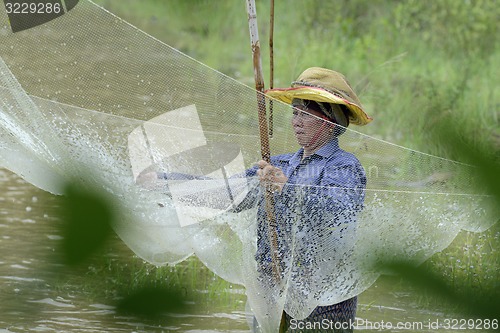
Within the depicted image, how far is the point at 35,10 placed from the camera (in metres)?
2.77

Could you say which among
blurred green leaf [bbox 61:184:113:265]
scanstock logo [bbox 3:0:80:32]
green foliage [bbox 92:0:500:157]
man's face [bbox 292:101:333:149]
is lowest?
green foliage [bbox 92:0:500:157]

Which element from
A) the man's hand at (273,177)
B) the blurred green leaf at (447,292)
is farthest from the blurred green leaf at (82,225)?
the man's hand at (273,177)

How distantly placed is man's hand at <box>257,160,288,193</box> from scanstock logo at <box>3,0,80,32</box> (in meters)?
0.71

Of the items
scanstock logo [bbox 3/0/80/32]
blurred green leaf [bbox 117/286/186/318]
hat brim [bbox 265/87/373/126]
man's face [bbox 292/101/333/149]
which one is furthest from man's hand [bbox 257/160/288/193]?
blurred green leaf [bbox 117/286/186/318]

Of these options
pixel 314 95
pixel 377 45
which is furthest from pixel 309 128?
pixel 377 45

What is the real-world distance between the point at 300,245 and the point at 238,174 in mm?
281

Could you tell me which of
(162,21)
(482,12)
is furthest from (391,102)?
(162,21)

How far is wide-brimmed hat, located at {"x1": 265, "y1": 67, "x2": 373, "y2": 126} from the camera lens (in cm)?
305

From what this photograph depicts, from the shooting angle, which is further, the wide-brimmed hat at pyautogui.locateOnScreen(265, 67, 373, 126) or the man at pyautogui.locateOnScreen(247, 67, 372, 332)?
the wide-brimmed hat at pyautogui.locateOnScreen(265, 67, 373, 126)

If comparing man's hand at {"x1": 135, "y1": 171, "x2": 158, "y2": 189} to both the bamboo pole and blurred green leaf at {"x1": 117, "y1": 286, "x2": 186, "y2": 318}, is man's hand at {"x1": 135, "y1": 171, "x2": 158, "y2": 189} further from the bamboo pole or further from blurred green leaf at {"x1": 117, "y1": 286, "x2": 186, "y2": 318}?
blurred green leaf at {"x1": 117, "y1": 286, "x2": 186, "y2": 318}

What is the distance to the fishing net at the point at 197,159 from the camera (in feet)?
8.88

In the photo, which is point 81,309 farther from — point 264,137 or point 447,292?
point 447,292

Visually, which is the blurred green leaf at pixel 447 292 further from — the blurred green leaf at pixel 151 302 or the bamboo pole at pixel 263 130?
the bamboo pole at pixel 263 130

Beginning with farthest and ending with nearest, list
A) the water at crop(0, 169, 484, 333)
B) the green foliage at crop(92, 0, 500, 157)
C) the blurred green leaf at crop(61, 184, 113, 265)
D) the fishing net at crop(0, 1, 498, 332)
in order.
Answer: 1. the green foliage at crop(92, 0, 500, 157)
2. the water at crop(0, 169, 484, 333)
3. the fishing net at crop(0, 1, 498, 332)
4. the blurred green leaf at crop(61, 184, 113, 265)
